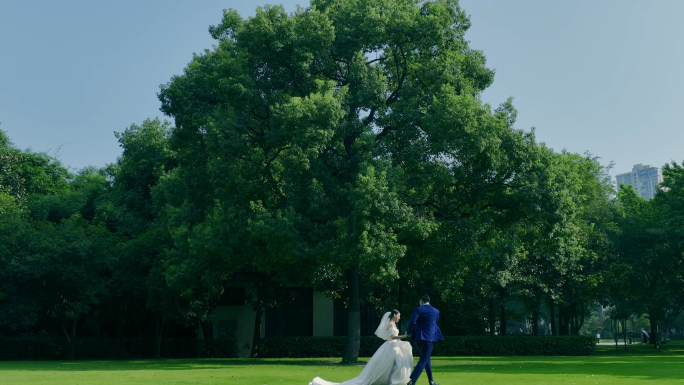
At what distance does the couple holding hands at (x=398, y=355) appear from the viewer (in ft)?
48.8

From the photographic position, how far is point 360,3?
87.9 feet

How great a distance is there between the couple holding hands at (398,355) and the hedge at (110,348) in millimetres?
23588

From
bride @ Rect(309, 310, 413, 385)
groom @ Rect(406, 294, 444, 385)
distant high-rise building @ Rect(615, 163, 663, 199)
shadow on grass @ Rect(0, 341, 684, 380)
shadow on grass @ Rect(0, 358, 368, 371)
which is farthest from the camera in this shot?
distant high-rise building @ Rect(615, 163, 663, 199)

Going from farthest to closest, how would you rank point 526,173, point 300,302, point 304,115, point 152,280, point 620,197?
point 620,197 < point 300,302 < point 152,280 < point 526,173 < point 304,115

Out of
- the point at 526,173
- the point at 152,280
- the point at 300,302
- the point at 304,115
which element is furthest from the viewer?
the point at 300,302

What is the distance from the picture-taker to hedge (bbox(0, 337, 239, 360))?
1342 inches

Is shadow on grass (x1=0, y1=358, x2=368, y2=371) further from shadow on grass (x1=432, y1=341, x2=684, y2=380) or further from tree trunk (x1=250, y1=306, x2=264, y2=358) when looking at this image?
tree trunk (x1=250, y1=306, x2=264, y2=358)

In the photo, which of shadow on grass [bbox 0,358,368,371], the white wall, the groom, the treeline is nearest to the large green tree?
the treeline

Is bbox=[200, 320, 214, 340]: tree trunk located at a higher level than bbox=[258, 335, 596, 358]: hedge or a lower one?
higher

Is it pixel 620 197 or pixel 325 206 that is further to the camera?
pixel 620 197

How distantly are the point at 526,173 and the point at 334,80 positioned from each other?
325 inches

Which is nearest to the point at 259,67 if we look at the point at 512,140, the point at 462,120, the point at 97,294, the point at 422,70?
the point at 422,70

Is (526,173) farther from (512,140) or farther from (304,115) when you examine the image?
(304,115)

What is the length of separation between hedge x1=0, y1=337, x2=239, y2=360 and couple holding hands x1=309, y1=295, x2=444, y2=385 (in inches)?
929
